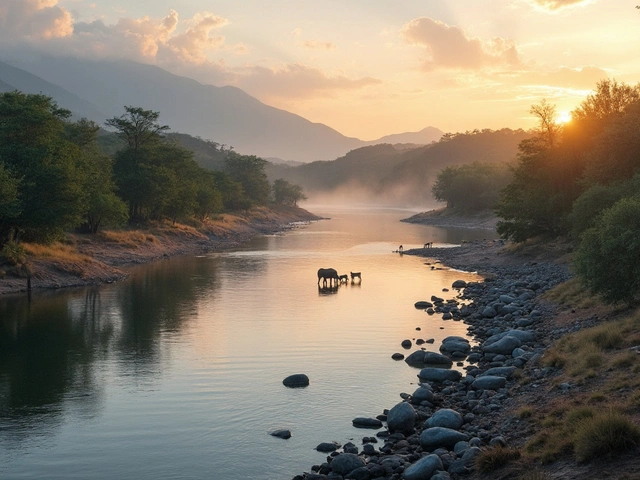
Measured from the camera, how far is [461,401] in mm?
21656

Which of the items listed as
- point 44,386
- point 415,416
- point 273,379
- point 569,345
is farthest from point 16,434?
point 569,345

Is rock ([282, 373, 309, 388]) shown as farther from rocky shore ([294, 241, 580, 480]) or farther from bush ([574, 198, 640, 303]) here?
bush ([574, 198, 640, 303])

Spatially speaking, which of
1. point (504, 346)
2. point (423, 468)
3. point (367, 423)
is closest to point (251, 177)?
point (504, 346)

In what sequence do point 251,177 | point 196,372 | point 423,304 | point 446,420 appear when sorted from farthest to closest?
point 251,177 → point 423,304 → point 196,372 → point 446,420

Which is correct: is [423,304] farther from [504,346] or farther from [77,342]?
[77,342]

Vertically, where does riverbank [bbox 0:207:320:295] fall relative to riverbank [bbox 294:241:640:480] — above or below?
above

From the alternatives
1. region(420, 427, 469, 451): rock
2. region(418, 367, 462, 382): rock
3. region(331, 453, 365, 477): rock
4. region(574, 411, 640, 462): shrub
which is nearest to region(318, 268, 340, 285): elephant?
region(418, 367, 462, 382): rock

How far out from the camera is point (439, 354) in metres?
28.0

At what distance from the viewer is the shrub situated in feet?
43.8

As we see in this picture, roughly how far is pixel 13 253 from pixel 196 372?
2847cm

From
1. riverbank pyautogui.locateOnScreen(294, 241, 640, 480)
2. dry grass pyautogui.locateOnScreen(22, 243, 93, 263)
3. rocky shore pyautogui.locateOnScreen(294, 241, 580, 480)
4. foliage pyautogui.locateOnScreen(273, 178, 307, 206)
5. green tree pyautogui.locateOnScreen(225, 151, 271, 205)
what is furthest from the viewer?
foliage pyautogui.locateOnScreen(273, 178, 307, 206)

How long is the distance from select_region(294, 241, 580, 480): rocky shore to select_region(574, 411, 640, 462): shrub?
167 centimetres

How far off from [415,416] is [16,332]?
2514cm

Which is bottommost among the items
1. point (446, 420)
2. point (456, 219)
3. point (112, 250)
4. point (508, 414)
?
point (446, 420)
